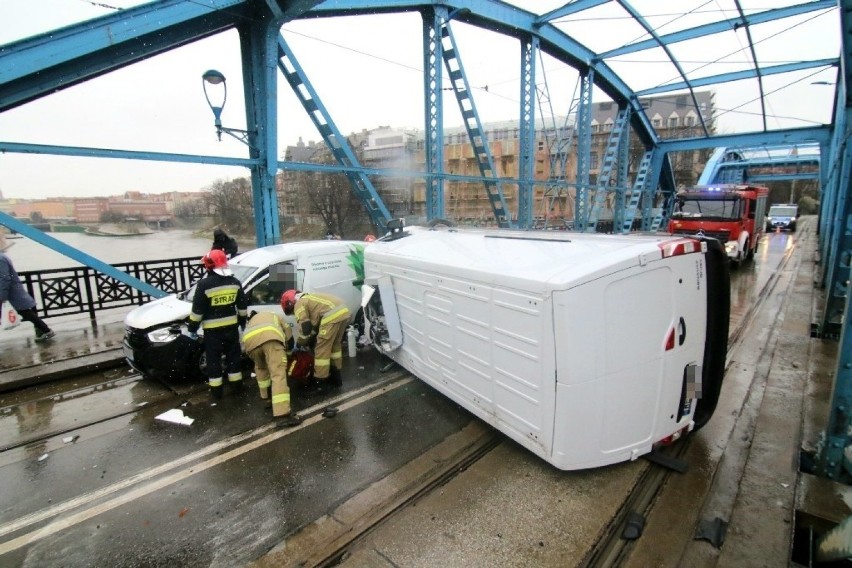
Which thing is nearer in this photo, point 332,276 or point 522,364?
point 522,364

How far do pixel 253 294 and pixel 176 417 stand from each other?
192 cm

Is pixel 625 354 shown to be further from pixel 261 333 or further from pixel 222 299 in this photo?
pixel 222 299

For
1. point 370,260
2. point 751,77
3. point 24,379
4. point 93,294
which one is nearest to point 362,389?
point 370,260

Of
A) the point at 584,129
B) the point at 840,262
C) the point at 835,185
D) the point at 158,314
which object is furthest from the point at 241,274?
the point at 835,185

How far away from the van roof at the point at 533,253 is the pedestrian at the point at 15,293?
6.21 meters

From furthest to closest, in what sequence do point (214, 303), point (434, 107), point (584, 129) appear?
point (584, 129) → point (434, 107) → point (214, 303)

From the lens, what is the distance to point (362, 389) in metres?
5.25

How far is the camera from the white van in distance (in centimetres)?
528

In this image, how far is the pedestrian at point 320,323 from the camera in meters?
5.17

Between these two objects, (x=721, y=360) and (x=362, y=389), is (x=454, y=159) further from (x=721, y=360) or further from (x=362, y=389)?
(x=721, y=360)

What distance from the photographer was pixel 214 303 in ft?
16.3

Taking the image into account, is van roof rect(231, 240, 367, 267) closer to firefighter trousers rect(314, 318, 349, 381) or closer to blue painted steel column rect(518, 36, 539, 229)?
firefighter trousers rect(314, 318, 349, 381)

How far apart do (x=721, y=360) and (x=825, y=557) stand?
1514 mm

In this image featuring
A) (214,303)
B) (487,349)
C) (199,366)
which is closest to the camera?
(487,349)
